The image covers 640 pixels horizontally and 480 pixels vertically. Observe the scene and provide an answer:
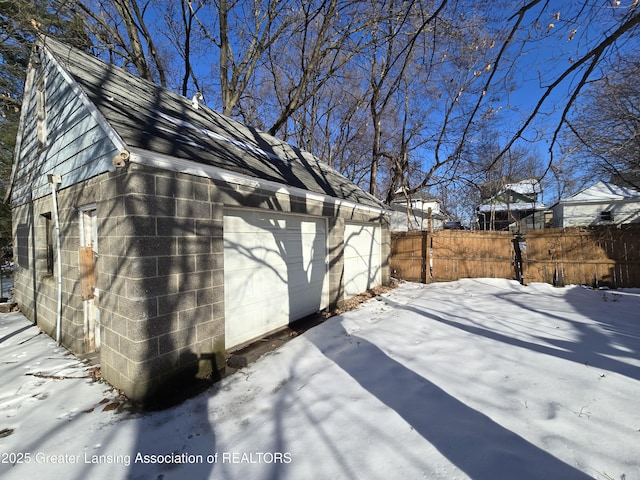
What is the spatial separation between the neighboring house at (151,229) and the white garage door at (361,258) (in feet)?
3.05

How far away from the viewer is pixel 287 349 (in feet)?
13.5

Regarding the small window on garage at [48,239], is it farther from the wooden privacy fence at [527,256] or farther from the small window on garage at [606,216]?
the small window on garage at [606,216]

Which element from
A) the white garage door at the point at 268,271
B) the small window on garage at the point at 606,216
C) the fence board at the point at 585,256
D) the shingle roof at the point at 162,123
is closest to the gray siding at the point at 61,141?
the shingle roof at the point at 162,123

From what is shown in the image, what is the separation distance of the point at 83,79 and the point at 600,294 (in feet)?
38.7

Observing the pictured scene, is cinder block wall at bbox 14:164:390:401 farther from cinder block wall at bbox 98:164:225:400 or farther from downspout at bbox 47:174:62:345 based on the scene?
downspout at bbox 47:174:62:345

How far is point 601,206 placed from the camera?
67.5 ft

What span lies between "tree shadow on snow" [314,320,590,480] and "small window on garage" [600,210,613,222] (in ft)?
88.3

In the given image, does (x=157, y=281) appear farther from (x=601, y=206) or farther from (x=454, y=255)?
(x=601, y=206)

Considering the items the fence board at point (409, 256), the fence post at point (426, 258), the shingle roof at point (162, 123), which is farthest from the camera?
the fence board at point (409, 256)

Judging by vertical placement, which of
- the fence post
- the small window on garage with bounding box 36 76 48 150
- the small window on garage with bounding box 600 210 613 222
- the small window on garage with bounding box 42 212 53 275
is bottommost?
the fence post

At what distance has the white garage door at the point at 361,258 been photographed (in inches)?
291

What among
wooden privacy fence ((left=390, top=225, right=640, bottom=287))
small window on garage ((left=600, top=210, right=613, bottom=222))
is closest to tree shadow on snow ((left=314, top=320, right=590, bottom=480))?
wooden privacy fence ((left=390, top=225, right=640, bottom=287))

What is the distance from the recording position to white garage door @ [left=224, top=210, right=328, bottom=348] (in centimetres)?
411

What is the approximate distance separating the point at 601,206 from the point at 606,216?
0.88 m
